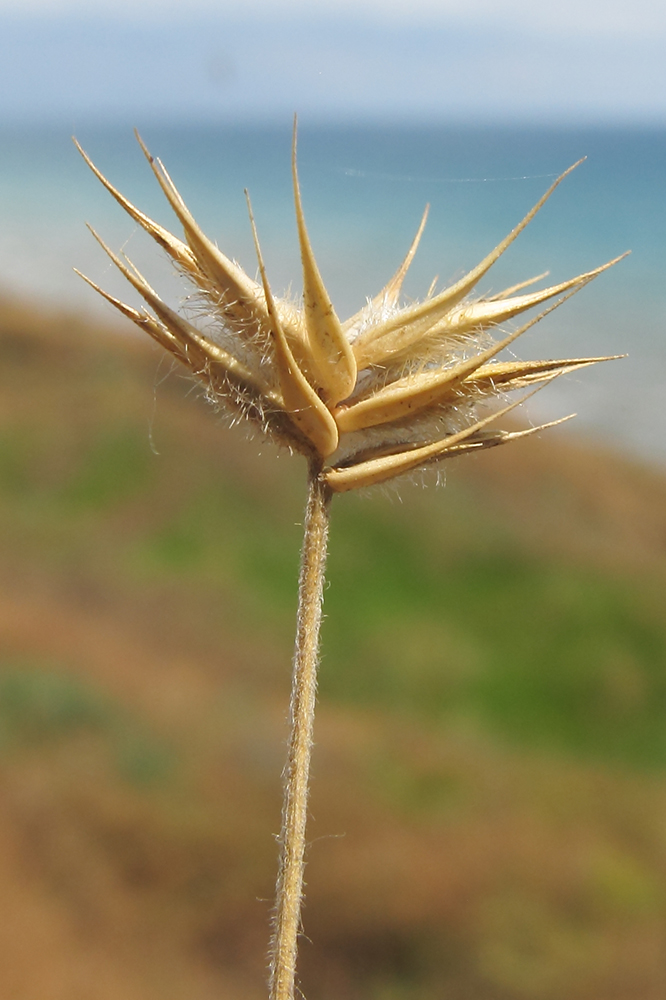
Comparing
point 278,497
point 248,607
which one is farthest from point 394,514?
point 248,607

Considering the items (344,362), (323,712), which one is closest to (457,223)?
(323,712)

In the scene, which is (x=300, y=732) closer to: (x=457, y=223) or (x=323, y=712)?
(x=457, y=223)

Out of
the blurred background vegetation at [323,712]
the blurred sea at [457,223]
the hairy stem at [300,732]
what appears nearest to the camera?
the hairy stem at [300,732]

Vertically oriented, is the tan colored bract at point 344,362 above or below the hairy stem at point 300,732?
above

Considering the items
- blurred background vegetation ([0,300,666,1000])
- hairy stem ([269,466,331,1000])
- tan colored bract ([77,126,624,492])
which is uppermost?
tan colored bract ([77,126,624,492])

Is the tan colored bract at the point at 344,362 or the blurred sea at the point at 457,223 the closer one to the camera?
the tan colored bract at the point at 344,362
